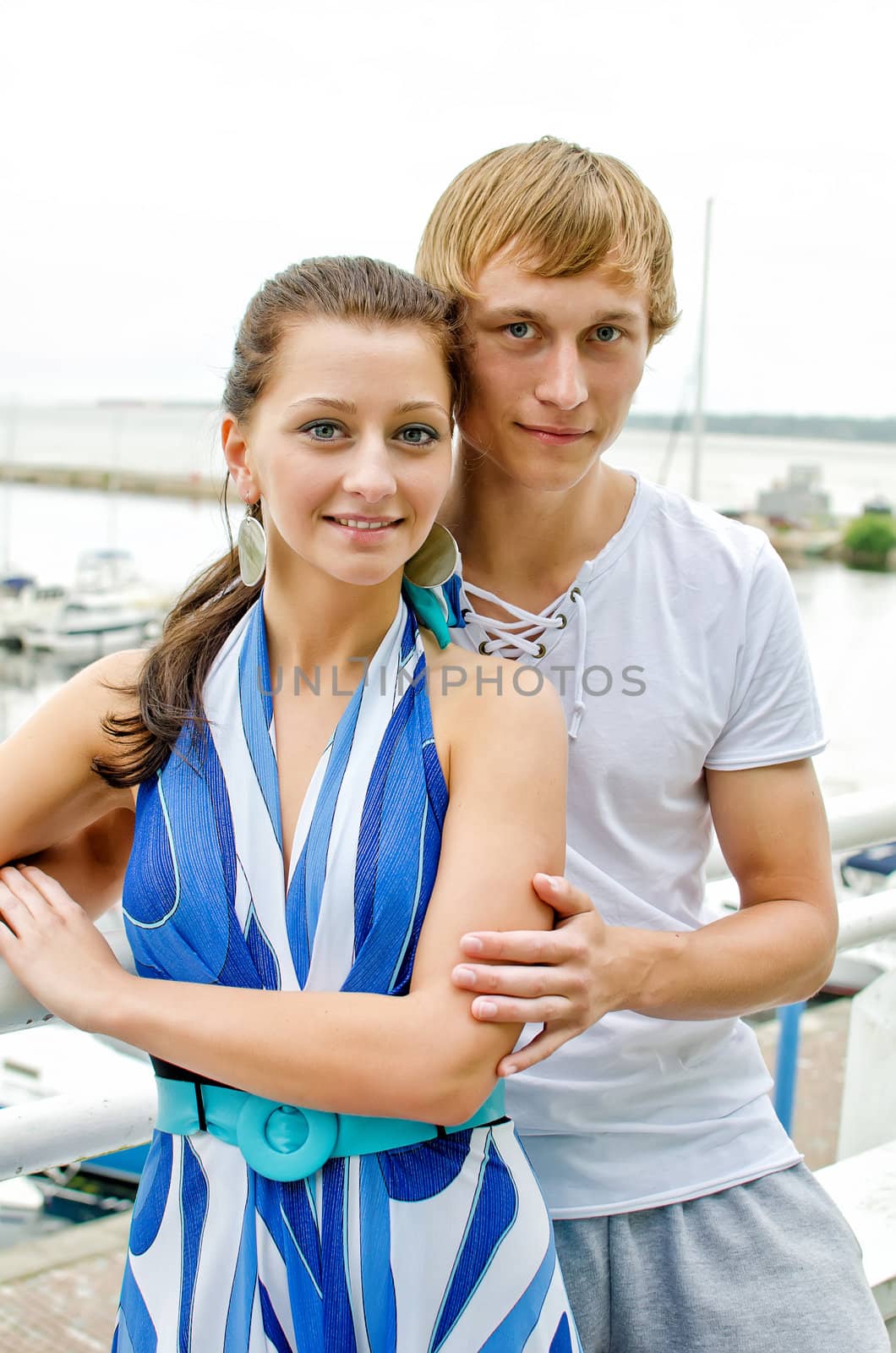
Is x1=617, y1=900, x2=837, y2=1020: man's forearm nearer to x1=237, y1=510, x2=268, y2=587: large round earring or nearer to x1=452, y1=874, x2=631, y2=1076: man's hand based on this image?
x1=452, y1=874, x2=631, y2=1076: man's hand

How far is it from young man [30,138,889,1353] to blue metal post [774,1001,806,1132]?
0.93 m

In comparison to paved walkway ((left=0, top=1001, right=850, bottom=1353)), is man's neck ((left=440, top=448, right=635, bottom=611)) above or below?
above

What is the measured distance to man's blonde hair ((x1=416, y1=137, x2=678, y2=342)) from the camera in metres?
1.42

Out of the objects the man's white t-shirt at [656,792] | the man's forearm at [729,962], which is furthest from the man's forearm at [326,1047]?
the man's white t-shirt at [656,792]

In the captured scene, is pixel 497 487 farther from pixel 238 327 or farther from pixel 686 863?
pixel 686 863

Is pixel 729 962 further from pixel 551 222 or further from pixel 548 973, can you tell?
pixel 551 222

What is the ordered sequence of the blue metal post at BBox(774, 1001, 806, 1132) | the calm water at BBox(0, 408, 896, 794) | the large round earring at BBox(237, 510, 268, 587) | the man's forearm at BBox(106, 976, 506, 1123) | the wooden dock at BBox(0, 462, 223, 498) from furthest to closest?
1. the wooden dock at BBox(0, 462, 223, 498)
2. the calm water at BBox(0, 408, 896, 794)
3. the blue metal post at BBox(774, 1001, 806, 1132)
4. the large round earring at BBox(237, 510, 268, 587)
5. the man's forearm at BBox(106, 976, 506, 1123)

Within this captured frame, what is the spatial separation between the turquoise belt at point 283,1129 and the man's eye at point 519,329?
0.88 metres

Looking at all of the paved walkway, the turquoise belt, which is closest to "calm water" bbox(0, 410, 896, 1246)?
the paved walkway

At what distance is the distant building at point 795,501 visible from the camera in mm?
26094

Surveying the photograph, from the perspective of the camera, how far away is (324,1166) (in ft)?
3.77

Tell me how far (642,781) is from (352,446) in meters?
0.56

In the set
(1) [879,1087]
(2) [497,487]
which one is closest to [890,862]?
(1) [879,1087]

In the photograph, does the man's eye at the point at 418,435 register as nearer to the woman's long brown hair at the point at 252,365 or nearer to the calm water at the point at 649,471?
the woman's long brown hair at the point at 252,365
